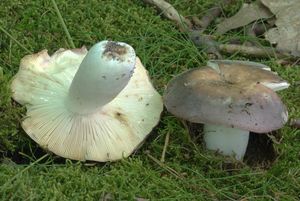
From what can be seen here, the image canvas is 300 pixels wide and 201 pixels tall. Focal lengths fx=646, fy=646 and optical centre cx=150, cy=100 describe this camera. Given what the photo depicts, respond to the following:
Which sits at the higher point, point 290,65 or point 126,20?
point 126,20

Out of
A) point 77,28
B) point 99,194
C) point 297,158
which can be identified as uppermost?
point 77,28

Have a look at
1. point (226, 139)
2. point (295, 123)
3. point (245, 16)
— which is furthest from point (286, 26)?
point (226, 139)

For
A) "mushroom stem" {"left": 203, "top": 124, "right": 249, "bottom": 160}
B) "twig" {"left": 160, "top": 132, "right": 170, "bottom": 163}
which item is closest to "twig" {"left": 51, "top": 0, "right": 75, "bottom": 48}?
"twig" {"left": 160, "top": 132, "right": 170, "bottom": 163}

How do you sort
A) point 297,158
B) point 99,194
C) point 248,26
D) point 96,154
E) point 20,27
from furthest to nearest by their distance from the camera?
point 248,26
point 20,27
point 297,158
point 96,154
point 99,194

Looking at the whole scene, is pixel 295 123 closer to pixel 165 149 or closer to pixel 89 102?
pixel 165 149

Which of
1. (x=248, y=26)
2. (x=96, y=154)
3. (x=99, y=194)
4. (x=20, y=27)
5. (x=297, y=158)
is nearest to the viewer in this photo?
(x=99, y=194)

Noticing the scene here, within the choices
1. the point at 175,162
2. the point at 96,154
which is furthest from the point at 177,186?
the point at 96,154

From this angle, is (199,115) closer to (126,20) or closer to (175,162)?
(175,162)
